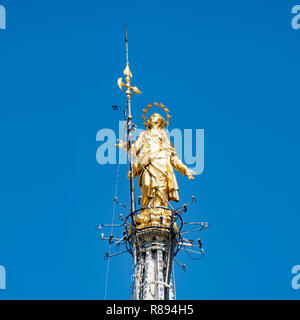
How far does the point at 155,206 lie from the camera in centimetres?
5200

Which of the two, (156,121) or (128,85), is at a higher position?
(128,85)

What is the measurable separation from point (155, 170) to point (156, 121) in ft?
13.9

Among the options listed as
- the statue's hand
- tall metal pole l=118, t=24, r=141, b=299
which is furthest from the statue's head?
the statue's hand

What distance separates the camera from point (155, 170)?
53438mm

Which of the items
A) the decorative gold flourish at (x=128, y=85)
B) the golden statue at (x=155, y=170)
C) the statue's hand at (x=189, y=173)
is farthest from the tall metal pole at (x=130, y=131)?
the statue's hand at (x=189, y=173)

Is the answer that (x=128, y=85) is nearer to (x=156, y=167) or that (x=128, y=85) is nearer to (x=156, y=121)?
(x=156, y=121)

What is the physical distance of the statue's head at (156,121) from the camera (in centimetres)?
5628

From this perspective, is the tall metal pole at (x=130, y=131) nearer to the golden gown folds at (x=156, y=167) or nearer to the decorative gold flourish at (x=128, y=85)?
the decorative gold flourish at (x=128, y=85)

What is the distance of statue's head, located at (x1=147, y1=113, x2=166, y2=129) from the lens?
5628 cm

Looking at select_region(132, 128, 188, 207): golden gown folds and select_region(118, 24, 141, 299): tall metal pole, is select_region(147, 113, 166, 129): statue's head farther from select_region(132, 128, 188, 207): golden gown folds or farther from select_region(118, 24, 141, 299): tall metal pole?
select_region(118, 24, 141, 299): tall metal pole

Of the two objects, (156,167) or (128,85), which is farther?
(128,85)

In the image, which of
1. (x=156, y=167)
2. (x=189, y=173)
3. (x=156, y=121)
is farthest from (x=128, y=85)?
(x=189, y=173)
